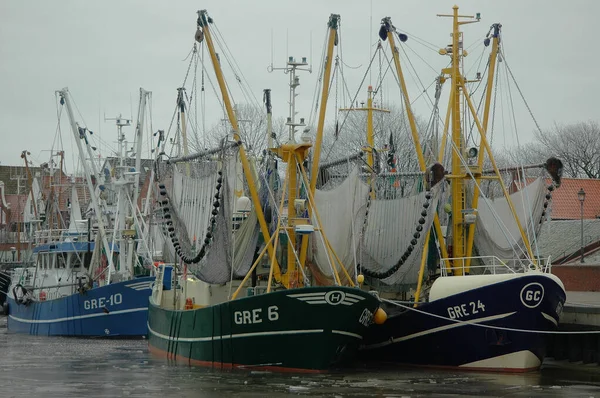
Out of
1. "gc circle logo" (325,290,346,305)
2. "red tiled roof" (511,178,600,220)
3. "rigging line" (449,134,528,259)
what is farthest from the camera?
"red tiled roof" (511,178,600,220)

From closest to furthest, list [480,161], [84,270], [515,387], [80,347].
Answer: [515,387] < [480,161] < [80,347] < [84,270]

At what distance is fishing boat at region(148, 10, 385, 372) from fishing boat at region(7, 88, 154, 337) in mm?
9519

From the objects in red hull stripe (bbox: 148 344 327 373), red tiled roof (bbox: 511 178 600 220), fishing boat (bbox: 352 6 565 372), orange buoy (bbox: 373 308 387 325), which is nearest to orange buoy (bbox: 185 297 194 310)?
red hull stripe (bbox: 148 344 327 373)

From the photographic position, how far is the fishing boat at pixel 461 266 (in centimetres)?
2534

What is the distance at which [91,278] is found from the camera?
43.2 m

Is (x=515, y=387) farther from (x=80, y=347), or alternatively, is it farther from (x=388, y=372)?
(x=80, y=347)

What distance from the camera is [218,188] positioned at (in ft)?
88.7

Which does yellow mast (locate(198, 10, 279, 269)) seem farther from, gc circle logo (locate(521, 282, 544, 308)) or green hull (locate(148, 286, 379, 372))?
gc circle logo (locate(521, 282, 544, 308))

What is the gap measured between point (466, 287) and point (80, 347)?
17576 mm

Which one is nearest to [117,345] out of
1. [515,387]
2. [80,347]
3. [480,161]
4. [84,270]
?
[80,347]

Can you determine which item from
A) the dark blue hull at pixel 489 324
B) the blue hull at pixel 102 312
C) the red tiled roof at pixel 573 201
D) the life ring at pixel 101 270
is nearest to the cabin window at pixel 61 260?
the life ring at pixel 101 270

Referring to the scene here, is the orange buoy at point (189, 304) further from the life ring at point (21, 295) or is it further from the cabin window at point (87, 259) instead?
the life ring at point (21, 295)

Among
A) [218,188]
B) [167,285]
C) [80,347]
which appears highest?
[218,188]

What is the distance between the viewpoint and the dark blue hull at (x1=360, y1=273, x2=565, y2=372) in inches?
985
